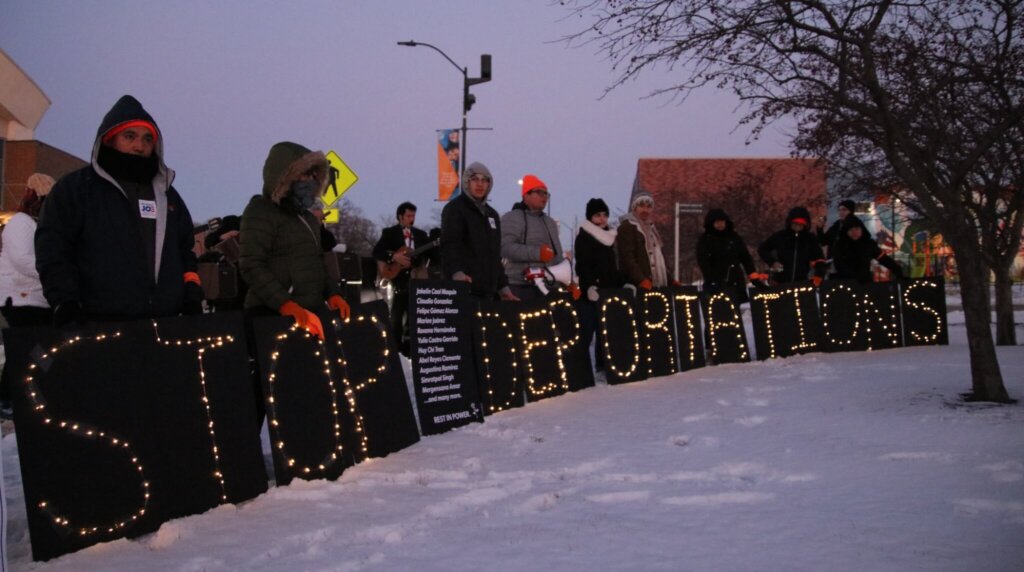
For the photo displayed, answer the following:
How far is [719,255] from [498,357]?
5.37 meters

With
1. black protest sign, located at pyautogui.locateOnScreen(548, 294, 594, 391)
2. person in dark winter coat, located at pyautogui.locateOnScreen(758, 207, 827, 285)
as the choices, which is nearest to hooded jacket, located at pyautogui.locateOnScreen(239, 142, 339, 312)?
black protest sign, located at pyautogui.locateOnScreen(548, 294, 594, 391)

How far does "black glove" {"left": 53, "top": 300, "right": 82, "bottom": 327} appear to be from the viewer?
4.55m

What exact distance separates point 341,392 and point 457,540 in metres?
2.03

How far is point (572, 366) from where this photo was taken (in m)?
9.80

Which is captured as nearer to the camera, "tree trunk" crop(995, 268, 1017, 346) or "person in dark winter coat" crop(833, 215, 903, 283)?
"tree trunk" crop(995, 268, 1017, 346)

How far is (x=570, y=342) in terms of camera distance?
9797mm

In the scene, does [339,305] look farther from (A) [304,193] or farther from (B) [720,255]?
(B) [720,255]

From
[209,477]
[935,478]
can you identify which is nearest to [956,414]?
[935,478]

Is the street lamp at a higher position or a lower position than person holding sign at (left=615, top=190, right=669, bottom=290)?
higher

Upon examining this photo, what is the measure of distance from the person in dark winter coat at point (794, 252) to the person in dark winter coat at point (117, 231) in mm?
10229

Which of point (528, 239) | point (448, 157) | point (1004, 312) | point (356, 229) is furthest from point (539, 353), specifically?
point (356, 229)

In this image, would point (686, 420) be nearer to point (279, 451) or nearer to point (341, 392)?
point (341, 392)

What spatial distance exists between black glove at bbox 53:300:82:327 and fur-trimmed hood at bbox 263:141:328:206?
182cm

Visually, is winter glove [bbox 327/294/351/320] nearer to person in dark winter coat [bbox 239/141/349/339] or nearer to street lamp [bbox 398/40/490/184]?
person in dark winter coat [bbox 239/141/349/339]
